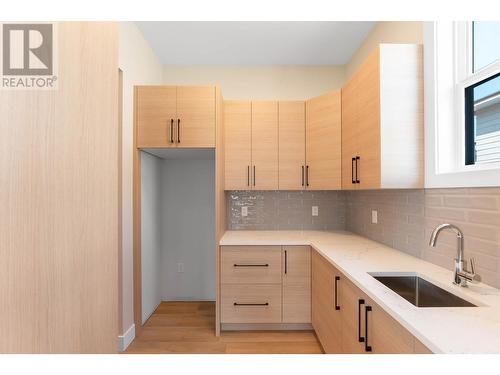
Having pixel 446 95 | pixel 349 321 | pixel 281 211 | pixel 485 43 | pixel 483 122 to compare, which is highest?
pixel 485 43

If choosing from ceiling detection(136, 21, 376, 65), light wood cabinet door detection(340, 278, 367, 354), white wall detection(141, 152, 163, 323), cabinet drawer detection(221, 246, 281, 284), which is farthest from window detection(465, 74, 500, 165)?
white wall detection(141, 152, 163, 323)

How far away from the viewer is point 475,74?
152 cm

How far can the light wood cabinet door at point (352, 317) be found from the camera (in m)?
1.39

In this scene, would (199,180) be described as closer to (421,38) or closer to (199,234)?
(199,234)

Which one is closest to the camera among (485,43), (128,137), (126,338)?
(485,43)

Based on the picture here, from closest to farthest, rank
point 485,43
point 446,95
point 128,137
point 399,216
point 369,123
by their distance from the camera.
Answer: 1. point 485,43
2. point 446,95
3. point 369,123
4. point 399,216
5. point 128,137

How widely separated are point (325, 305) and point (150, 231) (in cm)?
A: 189

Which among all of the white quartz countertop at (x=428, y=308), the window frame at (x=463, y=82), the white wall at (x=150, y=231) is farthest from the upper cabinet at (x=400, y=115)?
the white wall at (x=150, y=231)

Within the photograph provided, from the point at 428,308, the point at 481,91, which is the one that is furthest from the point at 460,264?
the point at 481,91

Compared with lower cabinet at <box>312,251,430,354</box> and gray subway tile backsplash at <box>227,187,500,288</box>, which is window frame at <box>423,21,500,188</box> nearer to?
gray subway tile backsplash at <box>227,187,500,288</box>

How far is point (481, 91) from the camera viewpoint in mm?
1524

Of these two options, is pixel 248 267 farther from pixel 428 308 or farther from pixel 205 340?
pixel 428 308

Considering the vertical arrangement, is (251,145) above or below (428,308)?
above
